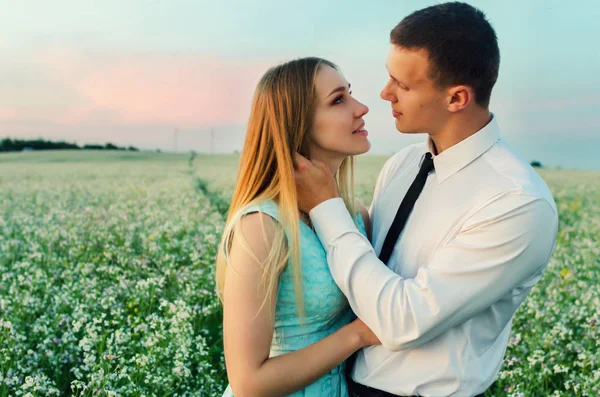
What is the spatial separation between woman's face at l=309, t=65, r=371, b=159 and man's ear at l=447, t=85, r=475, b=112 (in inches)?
18.1

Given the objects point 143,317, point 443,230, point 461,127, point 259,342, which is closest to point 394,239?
point 443,230

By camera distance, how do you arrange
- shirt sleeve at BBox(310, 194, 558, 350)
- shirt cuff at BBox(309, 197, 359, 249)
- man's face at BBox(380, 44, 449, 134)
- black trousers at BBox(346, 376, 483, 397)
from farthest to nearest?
man's face at BBox(380, 44, 449, 134), black trousers at BBox(346, 376, 483, 397), shirt cuff at BBox(309, 197, 359, 249), shirt sleeve at BBox(310, 194, 558, 350)

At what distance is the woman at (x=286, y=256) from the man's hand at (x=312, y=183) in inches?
2.2

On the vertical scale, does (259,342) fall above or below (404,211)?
below

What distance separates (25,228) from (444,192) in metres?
8.73

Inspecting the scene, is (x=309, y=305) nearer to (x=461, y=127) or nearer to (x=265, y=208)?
(x=265, y=208)

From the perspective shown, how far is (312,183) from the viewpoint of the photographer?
307 cm

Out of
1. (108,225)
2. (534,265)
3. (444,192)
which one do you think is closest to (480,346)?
(534,265)

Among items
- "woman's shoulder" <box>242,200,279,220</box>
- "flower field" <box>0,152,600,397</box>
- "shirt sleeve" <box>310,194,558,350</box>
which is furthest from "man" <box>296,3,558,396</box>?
"flower field" <box>0,152,600,397</box>

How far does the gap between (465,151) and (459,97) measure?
271 mm

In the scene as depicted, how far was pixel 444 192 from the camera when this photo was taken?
3.08m

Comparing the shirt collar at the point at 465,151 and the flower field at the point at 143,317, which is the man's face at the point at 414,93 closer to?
the shirt collar at the point at 465,151

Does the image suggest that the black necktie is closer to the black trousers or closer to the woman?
the woman

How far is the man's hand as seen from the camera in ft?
9.96
